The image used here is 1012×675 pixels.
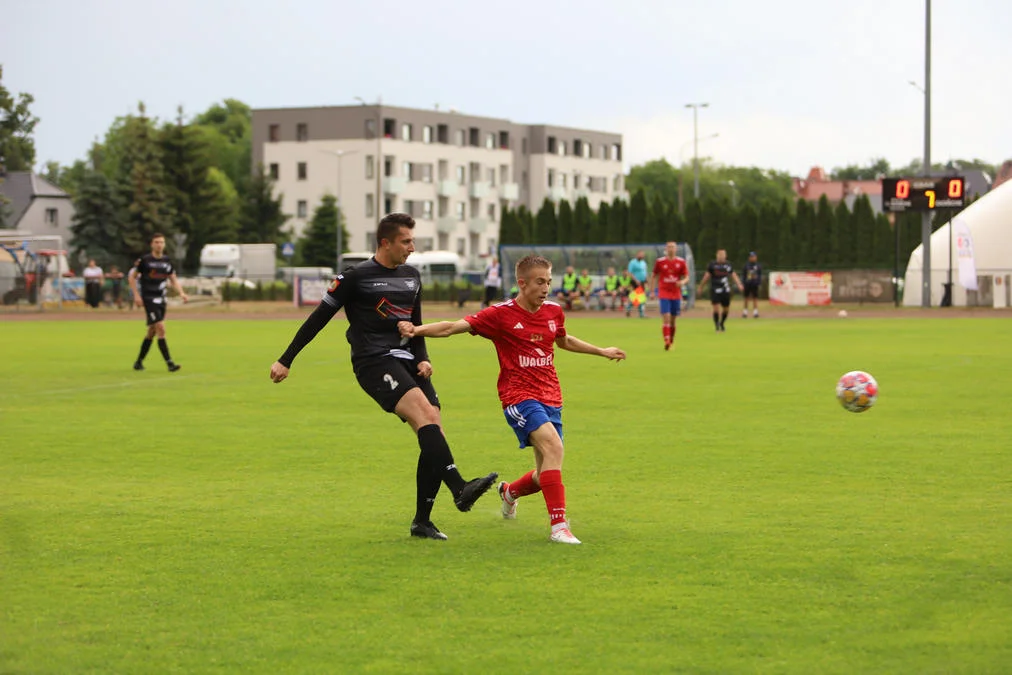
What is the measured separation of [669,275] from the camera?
28984mm

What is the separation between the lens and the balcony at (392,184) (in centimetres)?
10994

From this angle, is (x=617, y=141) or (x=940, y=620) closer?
(x=940, y=620)

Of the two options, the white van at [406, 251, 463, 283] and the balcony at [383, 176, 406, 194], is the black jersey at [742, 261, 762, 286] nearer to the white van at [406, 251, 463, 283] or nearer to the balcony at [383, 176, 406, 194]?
the white van at [406, 251, 463, 283]

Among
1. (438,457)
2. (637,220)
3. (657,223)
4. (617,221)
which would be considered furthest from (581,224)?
(438,457)

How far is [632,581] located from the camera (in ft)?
22.0

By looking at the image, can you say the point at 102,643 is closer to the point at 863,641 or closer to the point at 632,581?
the point at 632,581

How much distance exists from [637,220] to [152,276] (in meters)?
54.5

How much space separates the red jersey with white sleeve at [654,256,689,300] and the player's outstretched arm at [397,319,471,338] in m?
20.8

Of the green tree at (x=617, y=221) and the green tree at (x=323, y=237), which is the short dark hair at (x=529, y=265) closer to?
the green tree at (x=617, y=221)

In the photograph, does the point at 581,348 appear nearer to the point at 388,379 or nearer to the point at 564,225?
the point at 388,379

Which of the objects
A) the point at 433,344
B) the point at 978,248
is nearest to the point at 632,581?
the point at 433,344

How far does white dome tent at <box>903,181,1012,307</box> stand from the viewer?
52500 mm

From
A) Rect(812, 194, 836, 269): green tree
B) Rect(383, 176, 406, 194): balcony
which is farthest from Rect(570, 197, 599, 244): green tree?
Rect(383, 176, 406, 194): balcony

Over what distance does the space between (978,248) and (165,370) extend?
44.1m
